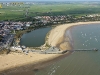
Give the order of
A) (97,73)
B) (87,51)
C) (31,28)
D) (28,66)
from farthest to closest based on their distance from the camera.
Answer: (31,28)
(87,51)
(28,66)
(97,73)

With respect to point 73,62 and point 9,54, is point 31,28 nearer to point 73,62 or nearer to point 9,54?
point 9,54

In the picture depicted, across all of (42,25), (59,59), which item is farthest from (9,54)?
(42,25)

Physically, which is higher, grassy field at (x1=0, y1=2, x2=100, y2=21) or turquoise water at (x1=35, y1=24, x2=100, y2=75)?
grassy field at (x1=0, y1=2, x2=100, y2=21)

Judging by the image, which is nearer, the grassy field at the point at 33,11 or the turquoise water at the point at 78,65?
the turquoise water at the point at 78,65

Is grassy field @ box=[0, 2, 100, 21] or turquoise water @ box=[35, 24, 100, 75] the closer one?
turquoise water @ box=[35, 24, 100, 75]

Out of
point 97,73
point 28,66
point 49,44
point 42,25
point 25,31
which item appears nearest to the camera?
point 97,73

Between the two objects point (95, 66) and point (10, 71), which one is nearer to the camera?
point (10, 71)

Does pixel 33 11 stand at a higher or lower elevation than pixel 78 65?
higher

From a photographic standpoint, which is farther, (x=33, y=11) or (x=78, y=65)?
(x=33, y=11)

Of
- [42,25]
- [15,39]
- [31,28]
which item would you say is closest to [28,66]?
[15,39]

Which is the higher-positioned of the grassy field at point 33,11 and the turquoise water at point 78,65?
the grassy field at point 33,11
